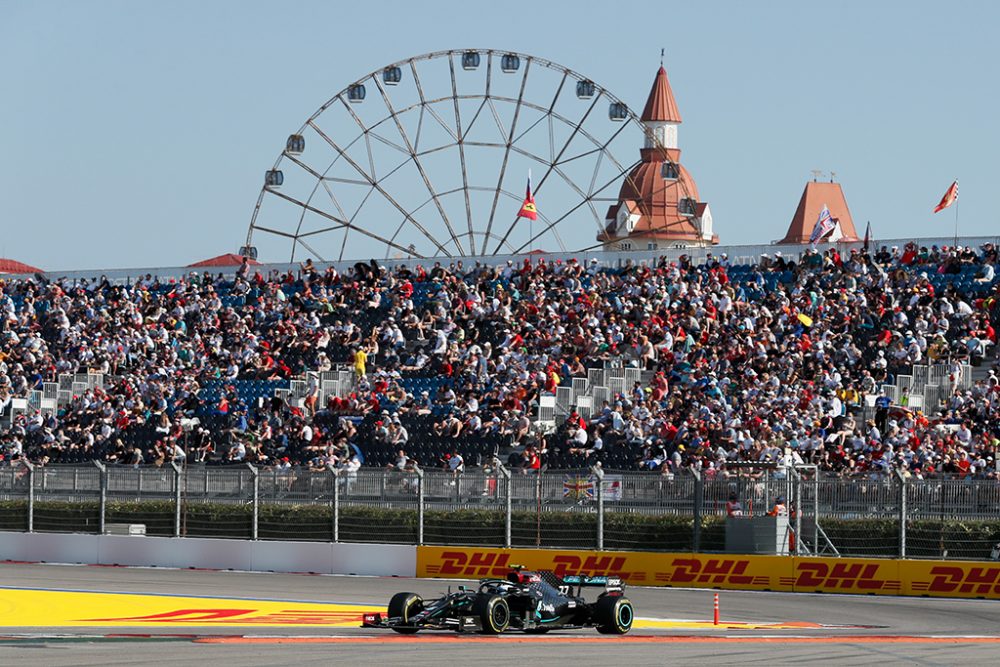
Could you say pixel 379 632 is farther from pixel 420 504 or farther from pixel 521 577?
pixel 420 504

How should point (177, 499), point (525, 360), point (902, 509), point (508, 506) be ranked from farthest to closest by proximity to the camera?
point (525, 360)
point (177, 499)
point (508, 506)
point (902, 509)

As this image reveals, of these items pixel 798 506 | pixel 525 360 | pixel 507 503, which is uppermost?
pixel 525 360

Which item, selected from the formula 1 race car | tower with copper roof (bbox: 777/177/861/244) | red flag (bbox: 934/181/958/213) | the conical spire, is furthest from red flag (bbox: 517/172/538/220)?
tower with copper roof (bbox: 777/177/861/244)

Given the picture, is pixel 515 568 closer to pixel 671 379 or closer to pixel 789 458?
pixel 789 458

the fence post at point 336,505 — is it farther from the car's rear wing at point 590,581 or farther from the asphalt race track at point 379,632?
the car's rear wing at point 590,581

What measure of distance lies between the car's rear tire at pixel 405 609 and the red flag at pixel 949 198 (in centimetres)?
2813

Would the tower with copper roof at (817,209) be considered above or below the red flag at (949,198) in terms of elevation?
above

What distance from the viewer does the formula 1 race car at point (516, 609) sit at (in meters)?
17.7

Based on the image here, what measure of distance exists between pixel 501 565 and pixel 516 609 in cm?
925

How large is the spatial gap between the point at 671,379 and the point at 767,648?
20258mm

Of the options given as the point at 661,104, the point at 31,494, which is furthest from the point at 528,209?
the point at 661,104

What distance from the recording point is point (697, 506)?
26094 mm

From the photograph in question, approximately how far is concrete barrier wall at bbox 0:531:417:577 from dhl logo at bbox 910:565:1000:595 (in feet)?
27.7

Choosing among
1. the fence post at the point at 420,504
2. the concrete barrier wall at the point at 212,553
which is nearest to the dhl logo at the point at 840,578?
the fence post at the point at 420,504
